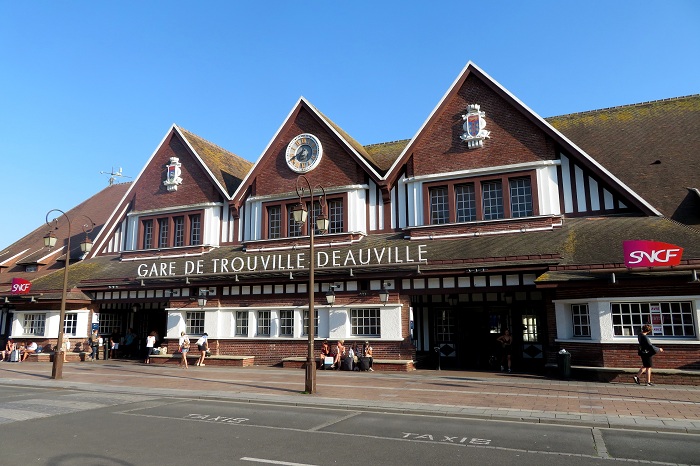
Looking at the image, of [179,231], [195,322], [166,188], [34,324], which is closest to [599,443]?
[195,322]

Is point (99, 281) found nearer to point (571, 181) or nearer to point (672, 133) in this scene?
point (571, 181)

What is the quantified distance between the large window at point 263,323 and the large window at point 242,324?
77cm

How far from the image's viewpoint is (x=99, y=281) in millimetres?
26141

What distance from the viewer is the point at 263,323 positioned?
23.5 meters

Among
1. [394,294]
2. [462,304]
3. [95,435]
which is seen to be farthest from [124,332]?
[95,435]

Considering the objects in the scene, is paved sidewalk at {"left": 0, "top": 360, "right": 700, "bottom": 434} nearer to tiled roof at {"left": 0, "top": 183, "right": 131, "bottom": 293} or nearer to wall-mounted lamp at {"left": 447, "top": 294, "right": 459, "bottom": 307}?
wall-mounted lamp at {"left": 447, "top": 294, "right": 459, "bottom": 307}

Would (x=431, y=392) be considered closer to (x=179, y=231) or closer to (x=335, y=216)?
(x=335, y=216)

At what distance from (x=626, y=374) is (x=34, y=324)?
27.9 metres

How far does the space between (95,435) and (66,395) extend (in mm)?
6646

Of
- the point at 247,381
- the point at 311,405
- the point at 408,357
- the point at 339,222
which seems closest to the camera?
the point at 311,405

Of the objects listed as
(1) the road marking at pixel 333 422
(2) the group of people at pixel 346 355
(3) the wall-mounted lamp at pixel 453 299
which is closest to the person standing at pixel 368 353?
(2) the group of people at pixel 346 355

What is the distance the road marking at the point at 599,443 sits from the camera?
789 cm

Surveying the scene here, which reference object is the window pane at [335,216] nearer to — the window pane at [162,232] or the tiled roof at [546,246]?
the tiled roof at [546,246]

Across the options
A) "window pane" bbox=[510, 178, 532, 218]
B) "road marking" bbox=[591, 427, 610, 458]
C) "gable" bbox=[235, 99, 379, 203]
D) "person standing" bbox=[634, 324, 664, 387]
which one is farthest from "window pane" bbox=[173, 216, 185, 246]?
"road marking" bbox=[591, 427, 610, 458]
